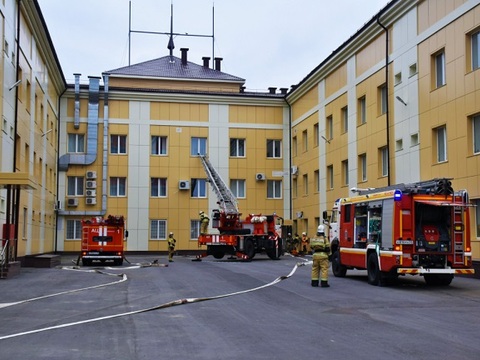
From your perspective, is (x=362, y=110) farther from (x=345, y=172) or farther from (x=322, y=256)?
(x=322, y=256)

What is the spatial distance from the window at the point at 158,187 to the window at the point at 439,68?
2281 centimetres

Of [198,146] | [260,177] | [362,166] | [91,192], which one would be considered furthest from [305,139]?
[91,192]

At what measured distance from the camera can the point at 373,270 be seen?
17719 millimetres

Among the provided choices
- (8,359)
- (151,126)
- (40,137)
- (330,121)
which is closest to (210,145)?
(151,126)

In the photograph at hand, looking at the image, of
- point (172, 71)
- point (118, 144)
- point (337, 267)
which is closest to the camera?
point (337, 267)

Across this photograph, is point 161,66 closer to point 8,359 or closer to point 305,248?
point 305,248

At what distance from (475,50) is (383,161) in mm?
8741

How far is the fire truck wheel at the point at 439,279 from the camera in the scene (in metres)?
17.3

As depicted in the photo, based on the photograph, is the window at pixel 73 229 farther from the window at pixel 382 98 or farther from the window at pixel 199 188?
the window at pixel 382 98

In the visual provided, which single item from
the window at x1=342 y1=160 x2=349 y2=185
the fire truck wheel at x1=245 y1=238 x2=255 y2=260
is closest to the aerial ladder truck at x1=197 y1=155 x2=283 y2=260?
the fire truck wheel at x1=245 y1=238 x2=255 y2=260

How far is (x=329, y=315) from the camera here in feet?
37.4

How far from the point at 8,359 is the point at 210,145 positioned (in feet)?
119

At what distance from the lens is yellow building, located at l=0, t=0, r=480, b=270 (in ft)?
79.0

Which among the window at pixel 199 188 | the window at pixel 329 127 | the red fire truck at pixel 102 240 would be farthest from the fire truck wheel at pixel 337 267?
the window at pixel 199 188
